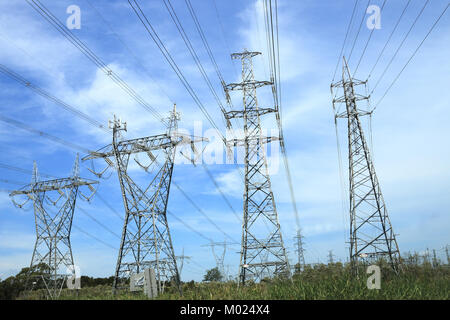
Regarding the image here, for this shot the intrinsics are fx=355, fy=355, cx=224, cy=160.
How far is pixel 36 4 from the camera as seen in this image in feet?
35.8

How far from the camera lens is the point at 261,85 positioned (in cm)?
2520

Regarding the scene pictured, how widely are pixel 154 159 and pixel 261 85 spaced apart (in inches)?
359

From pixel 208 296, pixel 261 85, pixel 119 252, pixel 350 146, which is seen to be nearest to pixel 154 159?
pixel 119 252
